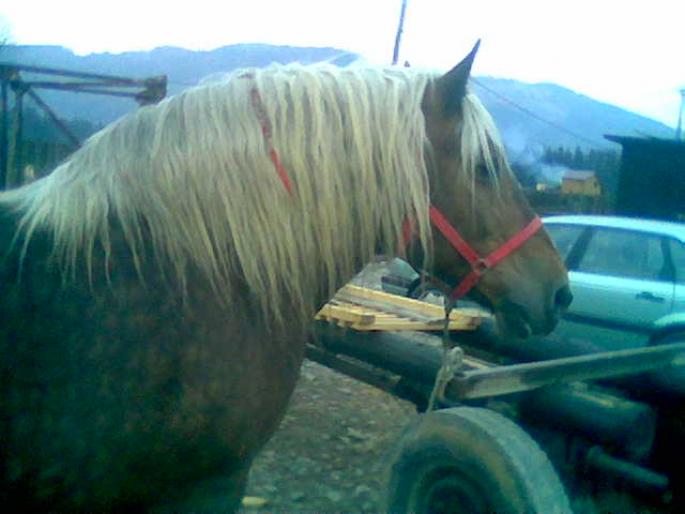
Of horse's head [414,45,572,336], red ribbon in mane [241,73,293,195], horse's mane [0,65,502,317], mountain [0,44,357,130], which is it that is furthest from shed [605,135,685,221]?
red ribbon in mane [241,73,293,195]

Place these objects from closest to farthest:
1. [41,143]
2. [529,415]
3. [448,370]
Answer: [448,370], [529,415], [41,143]

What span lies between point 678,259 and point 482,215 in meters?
4.52

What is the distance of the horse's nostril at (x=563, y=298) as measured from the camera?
2182mm

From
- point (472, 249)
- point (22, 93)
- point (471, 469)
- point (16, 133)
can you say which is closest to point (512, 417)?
point (471, 469)

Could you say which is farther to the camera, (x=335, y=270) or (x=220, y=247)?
(x=335, y=270)

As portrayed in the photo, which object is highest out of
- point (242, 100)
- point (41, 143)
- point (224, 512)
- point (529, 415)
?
point (242, 100)

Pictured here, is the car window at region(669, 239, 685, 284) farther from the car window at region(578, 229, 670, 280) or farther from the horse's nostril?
the horse's nostril

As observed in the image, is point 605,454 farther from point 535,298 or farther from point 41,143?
point 41,143

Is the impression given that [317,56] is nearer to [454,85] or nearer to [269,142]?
[454,85]

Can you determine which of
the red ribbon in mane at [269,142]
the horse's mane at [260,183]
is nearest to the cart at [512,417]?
the horse's mane at [260,183]

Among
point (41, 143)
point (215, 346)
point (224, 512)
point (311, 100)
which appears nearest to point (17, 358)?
point (215, 346)

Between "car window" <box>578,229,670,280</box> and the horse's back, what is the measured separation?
5218mm

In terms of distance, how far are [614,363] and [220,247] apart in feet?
5.71

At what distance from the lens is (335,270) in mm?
1977
